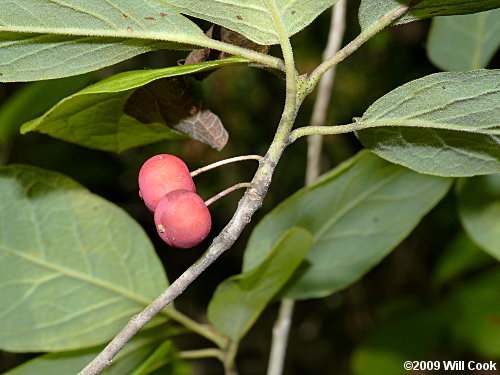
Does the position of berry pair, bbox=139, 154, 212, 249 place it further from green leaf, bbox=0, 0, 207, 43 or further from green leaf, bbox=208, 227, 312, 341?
green leaf, bbox=208, 227, 312, 341

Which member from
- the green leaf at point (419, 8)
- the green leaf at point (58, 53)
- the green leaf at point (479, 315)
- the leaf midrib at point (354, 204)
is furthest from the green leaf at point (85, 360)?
the green leaf at point (479, 315)

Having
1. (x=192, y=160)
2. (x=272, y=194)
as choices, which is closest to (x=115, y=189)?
(x=192, y=160)

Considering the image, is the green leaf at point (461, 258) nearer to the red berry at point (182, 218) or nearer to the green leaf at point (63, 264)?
the green leaf at point (63, 264)

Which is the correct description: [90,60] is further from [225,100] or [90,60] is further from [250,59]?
[225,100]

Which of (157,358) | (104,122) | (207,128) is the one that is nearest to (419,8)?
(207,128)

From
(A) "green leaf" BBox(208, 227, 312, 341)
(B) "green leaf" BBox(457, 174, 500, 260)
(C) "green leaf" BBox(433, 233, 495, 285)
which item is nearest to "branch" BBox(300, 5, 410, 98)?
(A) "green leaf" BBox(208, 227, 312, 341)

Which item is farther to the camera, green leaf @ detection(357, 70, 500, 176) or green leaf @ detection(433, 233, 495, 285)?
green leaf @ detection(433, 233, 495, 285)

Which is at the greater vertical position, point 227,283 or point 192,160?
point 192,160

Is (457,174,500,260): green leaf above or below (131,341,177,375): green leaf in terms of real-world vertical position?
above
